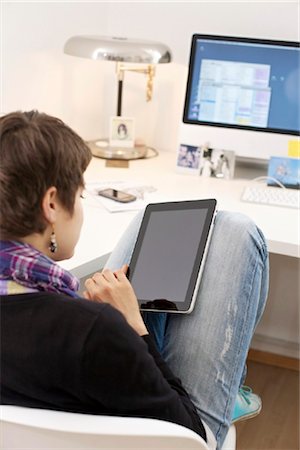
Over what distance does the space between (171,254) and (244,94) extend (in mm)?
992

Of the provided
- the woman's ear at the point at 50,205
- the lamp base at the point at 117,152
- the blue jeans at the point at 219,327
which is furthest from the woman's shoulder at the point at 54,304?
the lamp base at the point at 117,152

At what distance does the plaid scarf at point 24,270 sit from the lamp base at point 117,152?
138 centimetres

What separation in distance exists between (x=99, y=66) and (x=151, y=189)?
783 millimetres

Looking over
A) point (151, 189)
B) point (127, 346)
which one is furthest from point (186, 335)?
point (151, 189)

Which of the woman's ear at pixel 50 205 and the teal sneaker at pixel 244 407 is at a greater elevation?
the woman's ear at pixel 50 205

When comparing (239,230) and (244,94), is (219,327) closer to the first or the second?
(239,230)

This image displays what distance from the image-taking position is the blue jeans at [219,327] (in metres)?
1.14

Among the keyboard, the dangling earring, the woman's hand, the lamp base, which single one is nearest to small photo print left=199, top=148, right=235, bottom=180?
the keyboard

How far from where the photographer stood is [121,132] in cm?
234

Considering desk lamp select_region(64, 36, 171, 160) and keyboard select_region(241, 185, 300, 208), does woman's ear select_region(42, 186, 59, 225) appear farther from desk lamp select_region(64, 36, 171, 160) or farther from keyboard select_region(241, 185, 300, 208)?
desk lamp select_region(64, 36, 171, 160)

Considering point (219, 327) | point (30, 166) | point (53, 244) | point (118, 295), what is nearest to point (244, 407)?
point (219, 327)

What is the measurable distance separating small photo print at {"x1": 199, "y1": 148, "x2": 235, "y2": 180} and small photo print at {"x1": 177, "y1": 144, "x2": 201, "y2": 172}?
17 millimetres

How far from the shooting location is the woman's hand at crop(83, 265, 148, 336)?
1071 millimetres

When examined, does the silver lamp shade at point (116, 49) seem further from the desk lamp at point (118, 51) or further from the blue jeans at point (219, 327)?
the blue jeans at point (219, 327)
